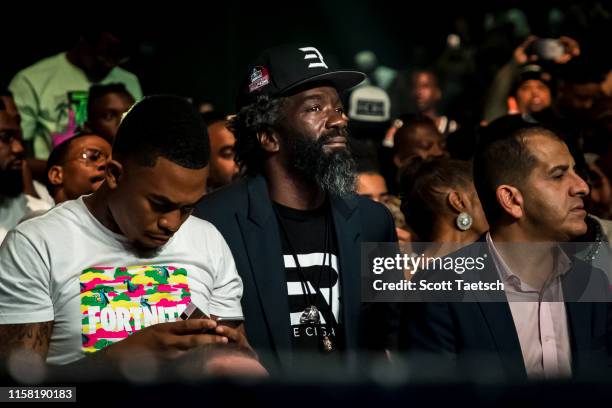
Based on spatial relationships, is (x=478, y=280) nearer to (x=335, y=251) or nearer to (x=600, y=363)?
(x=600, y=363)

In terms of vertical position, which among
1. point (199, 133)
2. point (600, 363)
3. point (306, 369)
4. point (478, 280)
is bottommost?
point (600, 363)

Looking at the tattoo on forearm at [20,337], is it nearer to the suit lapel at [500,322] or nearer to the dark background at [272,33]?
the suit lapel at [500,322]

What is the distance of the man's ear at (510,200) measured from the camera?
3291mm

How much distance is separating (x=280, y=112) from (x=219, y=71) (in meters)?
7.19

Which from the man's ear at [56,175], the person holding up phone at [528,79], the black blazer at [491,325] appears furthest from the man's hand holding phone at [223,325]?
the person holding up phone at [528,79]

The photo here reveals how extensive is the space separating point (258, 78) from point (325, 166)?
49 cm

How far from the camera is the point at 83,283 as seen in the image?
8.93 ft

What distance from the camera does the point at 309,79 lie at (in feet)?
12.7

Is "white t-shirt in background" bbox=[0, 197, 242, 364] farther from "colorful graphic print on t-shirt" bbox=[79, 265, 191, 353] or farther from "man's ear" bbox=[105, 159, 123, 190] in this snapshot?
"man's ear" bbox=[105, 159, 123, 190]

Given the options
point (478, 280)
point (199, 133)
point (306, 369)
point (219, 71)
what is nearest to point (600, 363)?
point (478, 280)

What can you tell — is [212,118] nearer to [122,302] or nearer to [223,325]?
[122,302]

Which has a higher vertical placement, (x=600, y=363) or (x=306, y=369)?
(x=306, y=369)

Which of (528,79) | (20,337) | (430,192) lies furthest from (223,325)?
(528,79)

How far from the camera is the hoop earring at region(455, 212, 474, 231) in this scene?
162 inches
